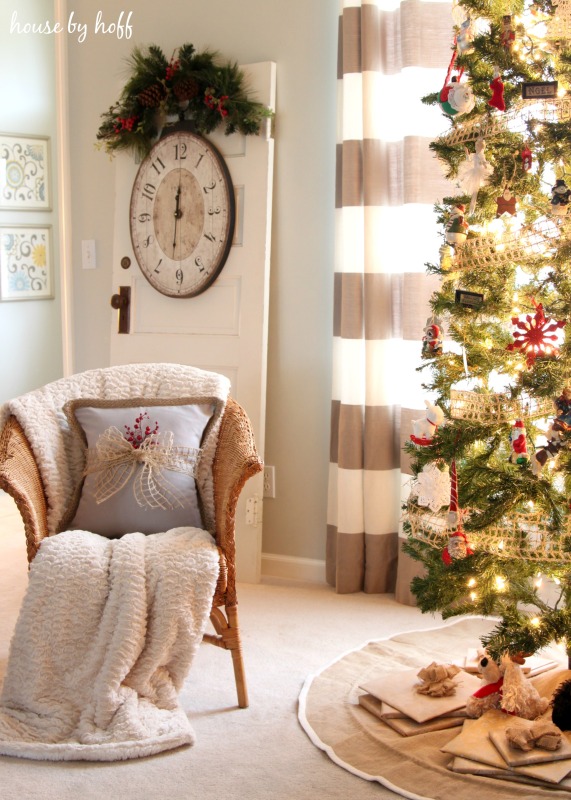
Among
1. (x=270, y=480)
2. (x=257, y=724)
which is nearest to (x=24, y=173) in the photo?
(x=270, y=480)

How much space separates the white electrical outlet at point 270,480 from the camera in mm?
3502

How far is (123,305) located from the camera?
3.68 metres

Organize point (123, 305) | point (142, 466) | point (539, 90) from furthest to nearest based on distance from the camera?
point (123, 305) < point (142, 466) < point (539, 90)

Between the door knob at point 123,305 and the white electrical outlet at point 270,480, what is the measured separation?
31.7 inches

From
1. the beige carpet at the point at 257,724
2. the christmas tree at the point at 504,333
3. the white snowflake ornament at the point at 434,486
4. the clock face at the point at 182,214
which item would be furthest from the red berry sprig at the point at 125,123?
the white snowflake ornament at the point at 434,486

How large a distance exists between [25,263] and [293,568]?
284cm

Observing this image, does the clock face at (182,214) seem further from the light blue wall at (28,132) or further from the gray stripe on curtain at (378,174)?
the light blue wall at (28,132)

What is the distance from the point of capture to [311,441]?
136 inches

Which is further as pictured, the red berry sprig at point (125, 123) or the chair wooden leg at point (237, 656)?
the red berry sprig at point (125, 123)

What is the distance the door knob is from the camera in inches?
144

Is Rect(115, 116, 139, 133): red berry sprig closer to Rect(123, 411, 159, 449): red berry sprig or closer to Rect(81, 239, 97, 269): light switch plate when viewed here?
Rect(81, 239, 97, 269): light switch plate

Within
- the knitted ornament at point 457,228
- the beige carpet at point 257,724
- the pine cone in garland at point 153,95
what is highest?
the pine cone in garland at point 153,95

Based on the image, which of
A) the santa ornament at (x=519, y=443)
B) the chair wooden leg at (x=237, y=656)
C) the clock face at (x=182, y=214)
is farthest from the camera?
the clock face at (x=182, y=214)

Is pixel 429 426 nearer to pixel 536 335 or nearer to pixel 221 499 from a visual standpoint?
pixel 536 335
